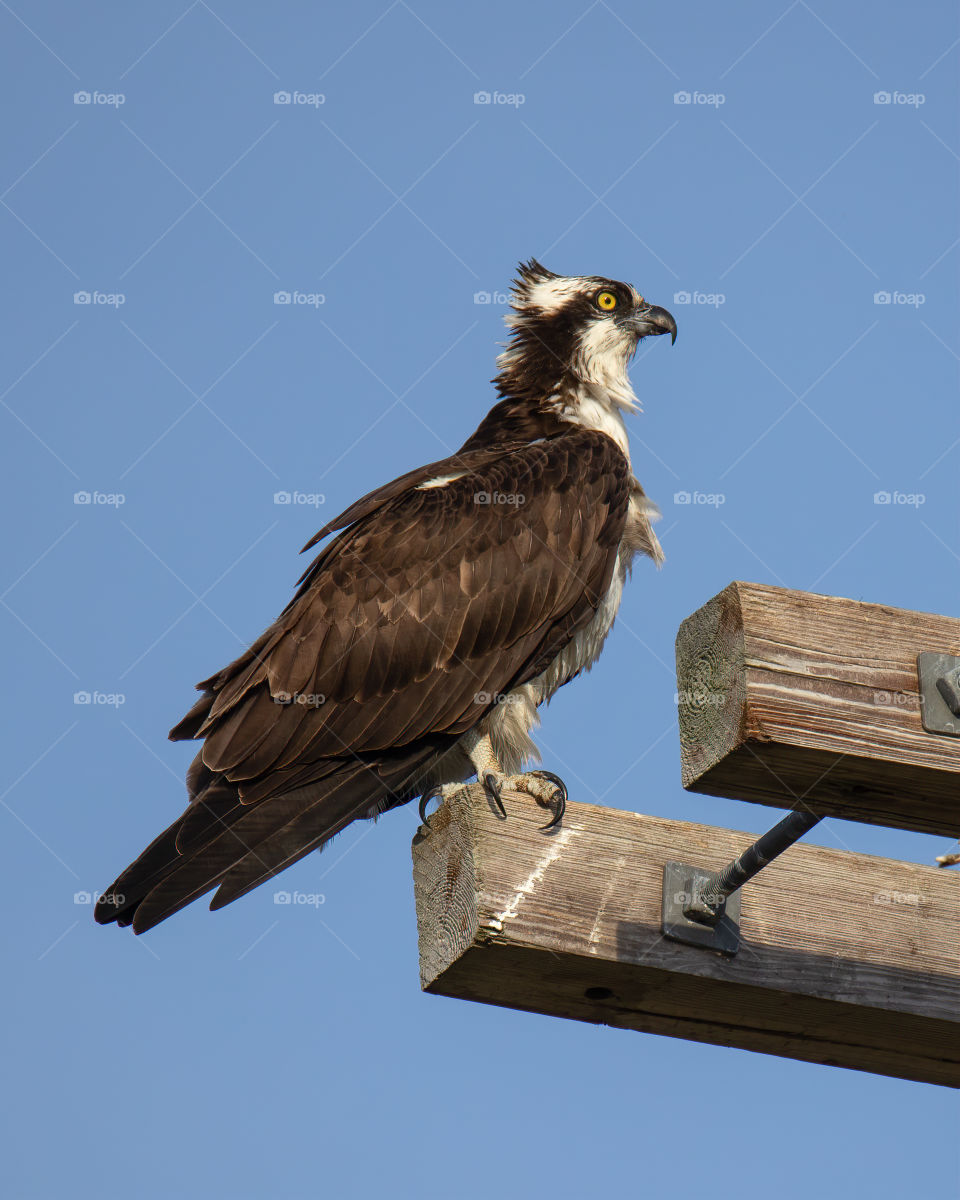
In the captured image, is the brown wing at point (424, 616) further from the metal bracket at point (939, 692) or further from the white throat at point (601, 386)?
the metal bracket at point (939, 692)

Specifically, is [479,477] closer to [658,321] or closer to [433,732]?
[433,732]

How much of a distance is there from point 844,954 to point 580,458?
305 centimetres

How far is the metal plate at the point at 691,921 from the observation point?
3102 mm

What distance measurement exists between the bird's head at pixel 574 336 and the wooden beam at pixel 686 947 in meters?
3.73

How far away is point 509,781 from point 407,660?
0.89m

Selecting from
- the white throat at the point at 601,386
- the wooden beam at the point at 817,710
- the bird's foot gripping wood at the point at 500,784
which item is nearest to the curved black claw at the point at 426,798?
the bird's foot gripping wood at the point at 500,784

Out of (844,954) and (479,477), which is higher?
(479,477)

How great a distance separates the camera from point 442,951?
10.4ft

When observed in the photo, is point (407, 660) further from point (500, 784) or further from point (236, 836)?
point (236, 836)

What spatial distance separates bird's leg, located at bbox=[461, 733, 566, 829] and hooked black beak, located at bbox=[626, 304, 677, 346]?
2.68 m

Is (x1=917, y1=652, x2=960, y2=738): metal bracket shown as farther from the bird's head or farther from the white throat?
the bird's head

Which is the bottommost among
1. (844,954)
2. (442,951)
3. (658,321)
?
(844,954)

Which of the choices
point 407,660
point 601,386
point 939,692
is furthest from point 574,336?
A: point 939,692

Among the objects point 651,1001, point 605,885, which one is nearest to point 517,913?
point 605,885
